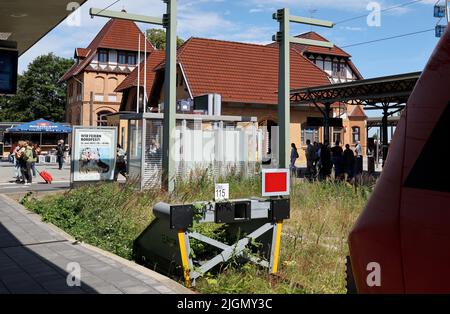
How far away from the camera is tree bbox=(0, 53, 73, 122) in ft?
229

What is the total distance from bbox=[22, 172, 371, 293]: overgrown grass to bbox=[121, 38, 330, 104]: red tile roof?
19.1m

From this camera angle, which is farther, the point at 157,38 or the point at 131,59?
the point at 157,38

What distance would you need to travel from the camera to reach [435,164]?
210 cm

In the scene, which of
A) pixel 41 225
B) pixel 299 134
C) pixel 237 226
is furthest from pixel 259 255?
pixel 299 134

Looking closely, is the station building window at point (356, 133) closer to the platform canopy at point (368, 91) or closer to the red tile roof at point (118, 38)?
the platform canopy at point (368, 91)

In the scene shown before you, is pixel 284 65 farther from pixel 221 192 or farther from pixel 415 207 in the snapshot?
pixel 415 207

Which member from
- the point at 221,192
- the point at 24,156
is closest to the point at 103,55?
the point at 24,156

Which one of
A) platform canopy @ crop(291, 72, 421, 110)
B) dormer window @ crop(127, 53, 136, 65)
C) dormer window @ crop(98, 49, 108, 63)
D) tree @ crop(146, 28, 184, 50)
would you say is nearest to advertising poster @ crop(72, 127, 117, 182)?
platform canopy @ crop(291, 72, 421, 110)

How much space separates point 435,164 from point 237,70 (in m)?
32.1

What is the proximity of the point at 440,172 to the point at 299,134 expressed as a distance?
33.7 metres

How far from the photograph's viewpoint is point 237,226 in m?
5.64

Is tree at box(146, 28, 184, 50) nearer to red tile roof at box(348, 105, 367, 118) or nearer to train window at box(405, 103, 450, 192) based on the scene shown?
red tile roof at box(348, 105, 367, 118)

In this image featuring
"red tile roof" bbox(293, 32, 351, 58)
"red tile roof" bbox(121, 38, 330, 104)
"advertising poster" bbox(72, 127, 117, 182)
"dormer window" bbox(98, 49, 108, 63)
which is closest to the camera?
"advertising poster" bbox(72, 127, 117, 182)
